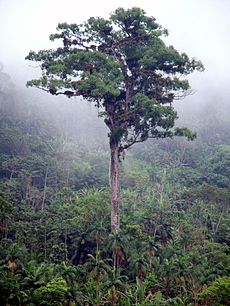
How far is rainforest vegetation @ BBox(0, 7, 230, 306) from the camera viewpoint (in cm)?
2389

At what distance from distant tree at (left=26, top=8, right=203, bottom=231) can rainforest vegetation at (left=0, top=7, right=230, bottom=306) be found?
12.0 ft

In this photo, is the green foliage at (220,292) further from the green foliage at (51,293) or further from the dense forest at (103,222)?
the green foliage at (51,293)

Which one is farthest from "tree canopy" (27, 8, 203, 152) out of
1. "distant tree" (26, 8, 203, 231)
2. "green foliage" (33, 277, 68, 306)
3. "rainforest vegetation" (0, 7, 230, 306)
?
"green foliage" (33, 277, 68, 306)

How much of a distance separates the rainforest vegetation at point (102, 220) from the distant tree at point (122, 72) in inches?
144

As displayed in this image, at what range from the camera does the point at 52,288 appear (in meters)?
20.6

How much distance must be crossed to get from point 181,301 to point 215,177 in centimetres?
3977

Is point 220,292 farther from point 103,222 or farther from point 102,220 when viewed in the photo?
point 102,220

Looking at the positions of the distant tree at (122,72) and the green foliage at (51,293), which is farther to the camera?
the distant tree at (122,72)

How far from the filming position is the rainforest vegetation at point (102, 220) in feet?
78.4

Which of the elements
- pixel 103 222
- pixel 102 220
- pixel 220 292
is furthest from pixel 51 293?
pixel 102 220

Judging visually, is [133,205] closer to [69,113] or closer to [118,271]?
[118,271]

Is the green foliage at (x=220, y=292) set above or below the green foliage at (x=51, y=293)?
above

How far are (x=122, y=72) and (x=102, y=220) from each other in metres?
10.7

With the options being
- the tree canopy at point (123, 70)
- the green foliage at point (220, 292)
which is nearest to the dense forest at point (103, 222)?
the green foliage at point (220, 292)
